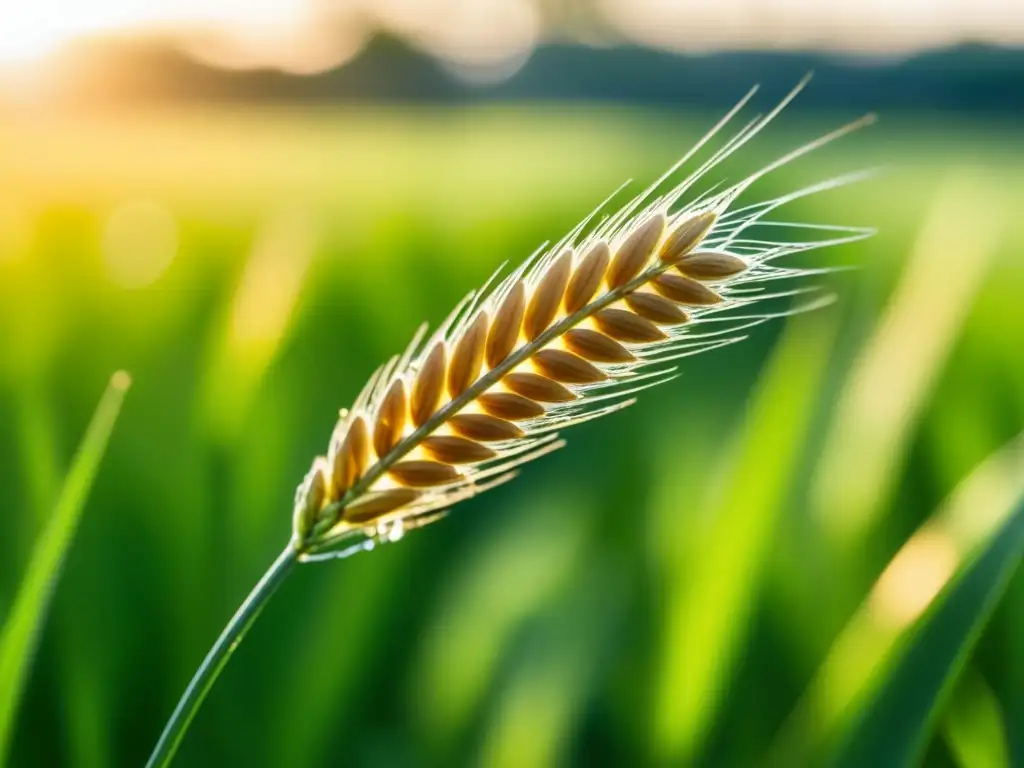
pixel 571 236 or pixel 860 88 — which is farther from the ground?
pixel 860 88

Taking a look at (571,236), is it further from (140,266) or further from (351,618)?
(140,266)

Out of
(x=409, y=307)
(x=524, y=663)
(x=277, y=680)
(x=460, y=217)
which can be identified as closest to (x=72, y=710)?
(x=277, y=680)

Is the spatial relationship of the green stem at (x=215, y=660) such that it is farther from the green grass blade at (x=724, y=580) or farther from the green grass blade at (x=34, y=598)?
the green grass blade at (x=724, y=580)

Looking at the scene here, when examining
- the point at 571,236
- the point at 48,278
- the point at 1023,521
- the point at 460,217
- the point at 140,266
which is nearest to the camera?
the point at 571,236

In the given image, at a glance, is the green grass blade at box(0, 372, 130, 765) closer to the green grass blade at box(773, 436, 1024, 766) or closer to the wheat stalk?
the wheat stalk

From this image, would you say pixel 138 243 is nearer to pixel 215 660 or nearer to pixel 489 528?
pixel 489 528

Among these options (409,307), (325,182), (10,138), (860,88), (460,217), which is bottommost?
(409,307)

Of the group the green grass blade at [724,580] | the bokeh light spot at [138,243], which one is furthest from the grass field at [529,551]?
the bokeh light spot at [138,243]

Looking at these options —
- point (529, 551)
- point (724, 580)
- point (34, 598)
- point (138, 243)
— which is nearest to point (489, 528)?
point (529, 551)
